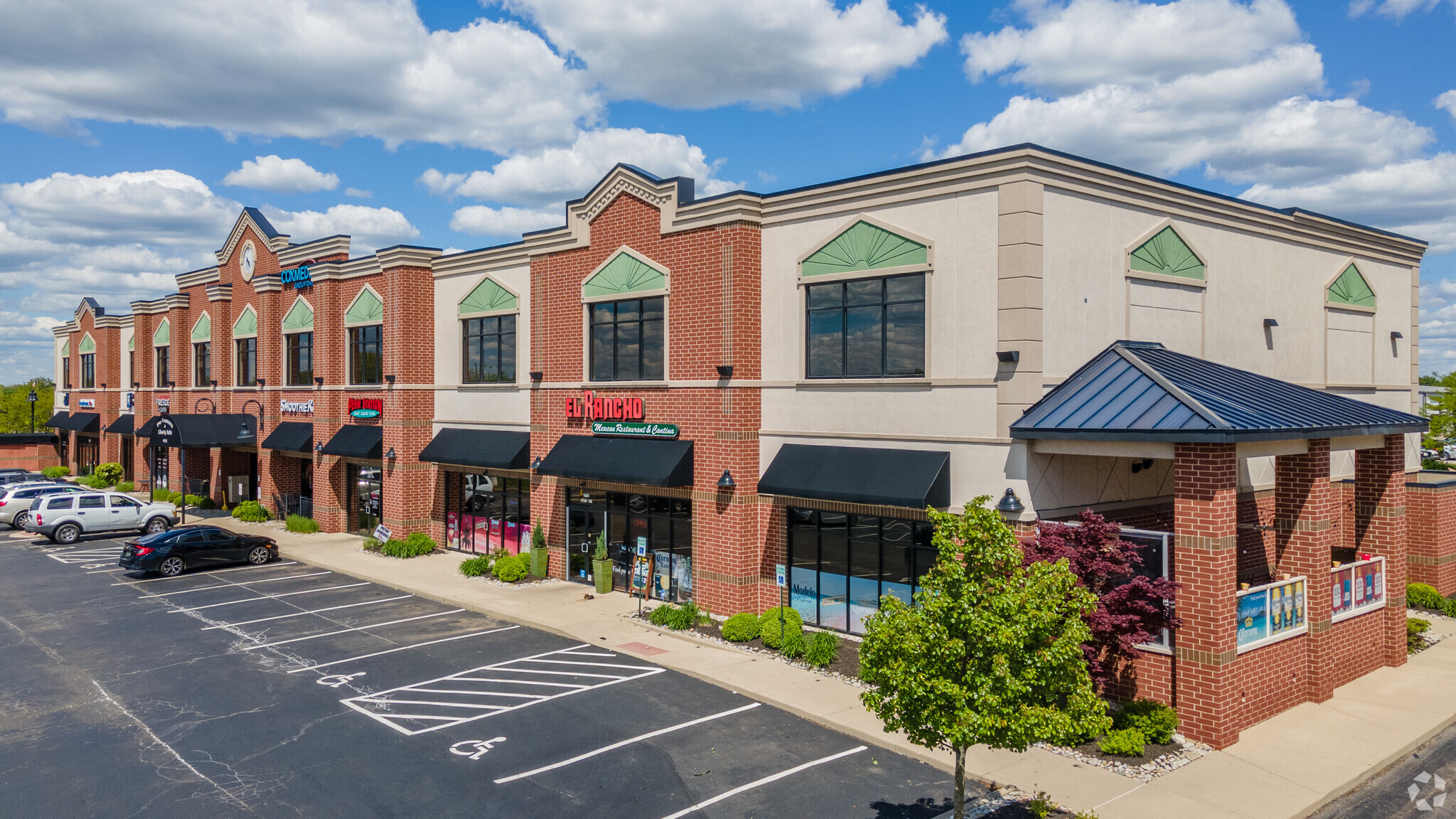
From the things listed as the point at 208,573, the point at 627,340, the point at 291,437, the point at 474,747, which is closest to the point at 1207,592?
the point at 474,747

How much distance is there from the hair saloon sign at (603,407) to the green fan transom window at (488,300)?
5306 mm

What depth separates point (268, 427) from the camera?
129 feet

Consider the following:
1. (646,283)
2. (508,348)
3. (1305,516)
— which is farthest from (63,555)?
(1305,516)

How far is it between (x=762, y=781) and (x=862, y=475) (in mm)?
7330

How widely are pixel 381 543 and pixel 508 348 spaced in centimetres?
870

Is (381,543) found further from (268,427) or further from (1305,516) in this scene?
(1305,516)

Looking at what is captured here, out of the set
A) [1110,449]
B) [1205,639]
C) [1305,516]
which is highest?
[1110,449]

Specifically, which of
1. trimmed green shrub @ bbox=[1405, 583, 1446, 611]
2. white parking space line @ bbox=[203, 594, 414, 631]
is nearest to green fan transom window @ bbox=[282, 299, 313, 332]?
white parking space line @ bbox=[203, 594, 414, 631]

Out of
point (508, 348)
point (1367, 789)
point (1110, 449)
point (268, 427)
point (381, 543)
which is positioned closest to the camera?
point (1367, 789)

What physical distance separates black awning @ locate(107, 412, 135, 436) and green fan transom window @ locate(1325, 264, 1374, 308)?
56.8m

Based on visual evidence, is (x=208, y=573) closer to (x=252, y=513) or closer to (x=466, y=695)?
(x=252, y=513)

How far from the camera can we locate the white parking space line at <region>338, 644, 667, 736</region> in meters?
15.3

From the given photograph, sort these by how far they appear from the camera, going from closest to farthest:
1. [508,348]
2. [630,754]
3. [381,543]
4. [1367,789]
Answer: [1367,789] < [630,754] < [508,348] < [381,543]

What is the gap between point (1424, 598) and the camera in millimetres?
22844
